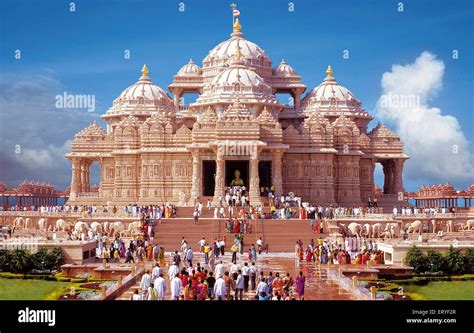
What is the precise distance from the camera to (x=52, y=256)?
3794 centimetres

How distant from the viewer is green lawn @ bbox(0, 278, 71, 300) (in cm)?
3062

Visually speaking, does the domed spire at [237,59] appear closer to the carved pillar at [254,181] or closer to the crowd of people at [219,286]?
the carved pillar at [254,181]

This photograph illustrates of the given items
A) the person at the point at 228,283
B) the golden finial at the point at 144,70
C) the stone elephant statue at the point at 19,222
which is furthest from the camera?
the golden finial at the point at 144,70

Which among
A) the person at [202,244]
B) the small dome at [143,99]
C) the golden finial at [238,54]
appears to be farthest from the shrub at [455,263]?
the small dome at [143,99]

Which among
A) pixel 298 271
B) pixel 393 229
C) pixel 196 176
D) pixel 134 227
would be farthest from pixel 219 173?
pixel 298 271

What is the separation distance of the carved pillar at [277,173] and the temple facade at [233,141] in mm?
82

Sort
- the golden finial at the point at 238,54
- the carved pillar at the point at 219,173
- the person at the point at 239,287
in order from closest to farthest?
the person at the point at 239,287
the carved pillar at the point at 219,173
the golden finial at the point at 238,54

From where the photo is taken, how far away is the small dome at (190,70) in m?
79.4

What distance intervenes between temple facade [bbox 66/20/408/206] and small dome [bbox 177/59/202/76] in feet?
0.40

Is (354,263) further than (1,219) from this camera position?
No

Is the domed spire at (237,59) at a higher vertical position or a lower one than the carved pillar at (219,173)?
higher
